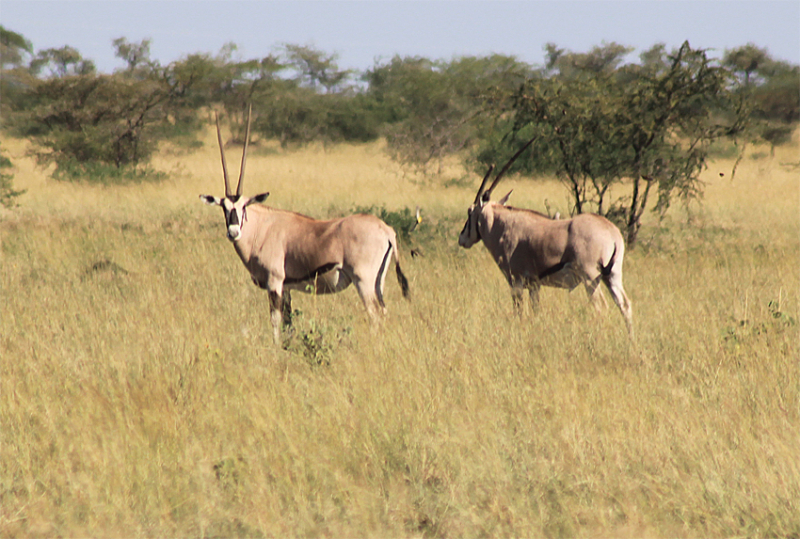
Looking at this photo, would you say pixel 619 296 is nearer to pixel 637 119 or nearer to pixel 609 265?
pixel 609 265

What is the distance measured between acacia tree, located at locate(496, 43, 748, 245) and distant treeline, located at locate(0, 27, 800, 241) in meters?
0.02

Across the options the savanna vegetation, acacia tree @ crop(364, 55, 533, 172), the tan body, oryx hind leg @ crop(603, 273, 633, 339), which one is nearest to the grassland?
the savanna vegetation

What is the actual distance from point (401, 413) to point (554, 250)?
2.77 metres

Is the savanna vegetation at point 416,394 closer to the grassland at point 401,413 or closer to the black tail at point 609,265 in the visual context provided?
the grassland at point 401,413

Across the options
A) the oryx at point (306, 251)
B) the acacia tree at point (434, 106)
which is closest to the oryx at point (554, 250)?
the oryx at point (306, 251)

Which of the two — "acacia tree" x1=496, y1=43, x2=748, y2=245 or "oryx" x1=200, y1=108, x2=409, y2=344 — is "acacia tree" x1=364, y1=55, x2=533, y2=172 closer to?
"acacia tree" x1=496, y1=43, x2=748, y2=245

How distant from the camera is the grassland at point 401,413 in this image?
3.20m

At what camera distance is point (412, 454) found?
359 centimetres

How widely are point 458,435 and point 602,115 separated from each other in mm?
8171

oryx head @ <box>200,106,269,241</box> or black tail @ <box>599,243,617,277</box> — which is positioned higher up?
oryx head @ <box>200,106,269,241</box>

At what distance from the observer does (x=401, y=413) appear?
13.4 feet

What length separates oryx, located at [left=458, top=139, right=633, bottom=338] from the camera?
20.1 feet

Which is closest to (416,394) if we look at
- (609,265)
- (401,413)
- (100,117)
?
(401,413)

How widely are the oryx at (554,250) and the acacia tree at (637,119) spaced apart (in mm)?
4002
